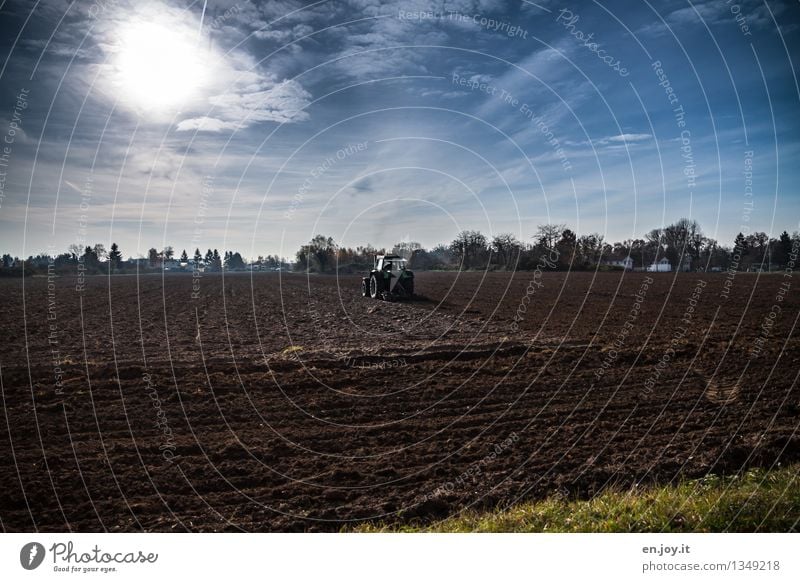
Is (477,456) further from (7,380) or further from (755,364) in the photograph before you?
(7,380)

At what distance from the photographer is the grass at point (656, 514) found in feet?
18.8

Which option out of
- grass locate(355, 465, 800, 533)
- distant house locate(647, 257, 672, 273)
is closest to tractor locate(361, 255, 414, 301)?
grass locate(355, 465, 800, 533)

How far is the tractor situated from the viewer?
30.2m

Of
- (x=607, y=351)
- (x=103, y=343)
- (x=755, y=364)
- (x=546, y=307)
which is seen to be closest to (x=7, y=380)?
(x=103, y=343)

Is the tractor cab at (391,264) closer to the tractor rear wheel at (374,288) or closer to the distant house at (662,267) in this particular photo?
the tractor rear wheel at (374,288)

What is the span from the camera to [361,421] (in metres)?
9.66

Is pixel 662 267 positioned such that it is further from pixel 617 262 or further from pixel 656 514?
pixel 656 514

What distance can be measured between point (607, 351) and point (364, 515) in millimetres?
10722

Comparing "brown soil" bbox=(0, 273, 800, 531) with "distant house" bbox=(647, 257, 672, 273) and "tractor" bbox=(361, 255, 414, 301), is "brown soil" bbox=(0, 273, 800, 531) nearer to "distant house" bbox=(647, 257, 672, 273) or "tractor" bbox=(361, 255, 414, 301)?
"tractor" bbox=(361, 255, 414, 301)

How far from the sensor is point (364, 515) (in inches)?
258

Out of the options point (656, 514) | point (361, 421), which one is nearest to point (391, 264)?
point (361, 421)

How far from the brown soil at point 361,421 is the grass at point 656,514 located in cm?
57
